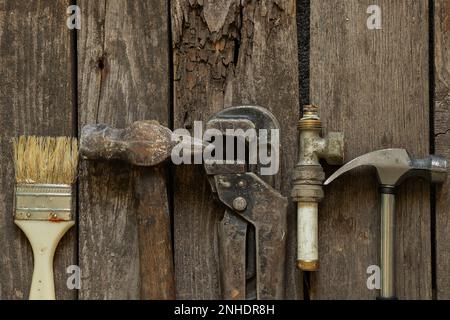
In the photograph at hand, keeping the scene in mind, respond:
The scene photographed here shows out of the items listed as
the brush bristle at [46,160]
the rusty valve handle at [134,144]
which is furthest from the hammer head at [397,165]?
the brush bristle at [46,160]

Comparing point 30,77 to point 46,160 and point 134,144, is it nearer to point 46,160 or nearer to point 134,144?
point 46,160

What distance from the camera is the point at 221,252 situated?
5.36ft

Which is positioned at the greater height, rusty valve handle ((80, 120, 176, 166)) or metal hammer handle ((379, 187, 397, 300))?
rusty valve handle ((80, 120, 176, 166))

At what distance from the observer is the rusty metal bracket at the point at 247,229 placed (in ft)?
5.29

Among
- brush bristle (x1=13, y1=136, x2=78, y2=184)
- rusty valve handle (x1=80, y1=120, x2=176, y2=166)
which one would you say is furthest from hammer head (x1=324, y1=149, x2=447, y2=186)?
brush bristle (x1=13, y1=136, x2=78, y2=184)

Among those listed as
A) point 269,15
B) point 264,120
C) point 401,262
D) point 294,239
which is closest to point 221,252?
point 294,239

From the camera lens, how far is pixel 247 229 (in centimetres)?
163

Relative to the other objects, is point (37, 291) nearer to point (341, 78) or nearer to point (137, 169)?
point (137, 169)

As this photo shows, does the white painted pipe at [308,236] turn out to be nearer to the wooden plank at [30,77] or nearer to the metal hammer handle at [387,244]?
the metal hammer handle at [387,244]

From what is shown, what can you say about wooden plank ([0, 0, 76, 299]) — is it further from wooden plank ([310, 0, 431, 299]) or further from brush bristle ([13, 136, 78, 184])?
wooden plank ([310, 0, 431, 299])

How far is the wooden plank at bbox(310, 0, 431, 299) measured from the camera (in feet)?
5.55

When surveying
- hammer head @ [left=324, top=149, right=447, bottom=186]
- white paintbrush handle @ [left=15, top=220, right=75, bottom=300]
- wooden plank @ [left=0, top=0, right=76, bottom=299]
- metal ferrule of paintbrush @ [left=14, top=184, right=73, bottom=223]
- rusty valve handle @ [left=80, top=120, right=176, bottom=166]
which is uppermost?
wooden plank @ [left=0, top=0, right=76, bottom=299]

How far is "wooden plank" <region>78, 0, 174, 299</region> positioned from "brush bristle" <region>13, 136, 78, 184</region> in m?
0.04

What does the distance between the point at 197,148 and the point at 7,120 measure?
17.9 inches
